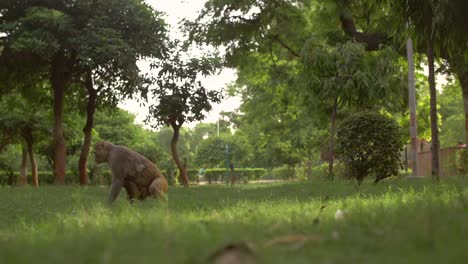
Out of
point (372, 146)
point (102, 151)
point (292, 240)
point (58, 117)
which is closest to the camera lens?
point (292, 240)

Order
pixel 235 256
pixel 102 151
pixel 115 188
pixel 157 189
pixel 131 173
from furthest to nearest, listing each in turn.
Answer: pixel 102 151 < pixel 131 173 < pixel 157 189 < pixel 115 188 < pixel 235 256

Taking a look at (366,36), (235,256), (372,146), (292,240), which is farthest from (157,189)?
(366,36)

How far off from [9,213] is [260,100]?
3220 centimetres

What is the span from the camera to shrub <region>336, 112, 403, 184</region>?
15680 millimetres

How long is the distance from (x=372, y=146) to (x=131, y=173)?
8.30 m

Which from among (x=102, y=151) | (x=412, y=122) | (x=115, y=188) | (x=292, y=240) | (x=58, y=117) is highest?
(x=58, y=117)

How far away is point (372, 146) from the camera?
15852 millimetres

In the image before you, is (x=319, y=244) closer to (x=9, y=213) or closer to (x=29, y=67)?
(x=9, y=213)

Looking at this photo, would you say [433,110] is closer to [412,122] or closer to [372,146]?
[372,146]

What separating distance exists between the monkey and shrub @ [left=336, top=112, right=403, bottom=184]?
7286 millimetres

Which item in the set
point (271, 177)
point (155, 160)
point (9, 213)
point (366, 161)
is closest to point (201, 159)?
point (271, 177)

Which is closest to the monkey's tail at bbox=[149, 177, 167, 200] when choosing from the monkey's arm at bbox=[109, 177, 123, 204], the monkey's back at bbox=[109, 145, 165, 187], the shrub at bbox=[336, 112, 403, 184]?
the monkey's back at bbox=[109, 145, 165, 187]

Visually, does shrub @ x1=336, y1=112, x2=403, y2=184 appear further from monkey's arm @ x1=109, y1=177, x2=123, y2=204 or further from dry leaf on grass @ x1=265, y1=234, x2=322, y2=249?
dry leaf on grass @ x1=265, y1=234, x2=322, y2=249

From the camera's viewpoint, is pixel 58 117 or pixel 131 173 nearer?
pixel 131 173
